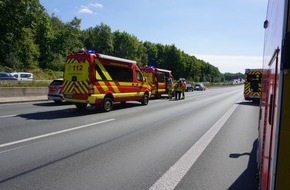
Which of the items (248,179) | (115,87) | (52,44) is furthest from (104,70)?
(52,44)

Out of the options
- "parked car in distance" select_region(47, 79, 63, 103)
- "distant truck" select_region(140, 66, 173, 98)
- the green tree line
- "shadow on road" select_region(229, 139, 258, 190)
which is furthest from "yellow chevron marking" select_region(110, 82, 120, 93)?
the green tree line

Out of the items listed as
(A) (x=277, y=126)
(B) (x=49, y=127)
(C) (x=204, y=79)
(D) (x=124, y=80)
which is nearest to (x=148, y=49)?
(C) (x=204, y=79)

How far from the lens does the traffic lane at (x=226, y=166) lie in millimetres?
5441

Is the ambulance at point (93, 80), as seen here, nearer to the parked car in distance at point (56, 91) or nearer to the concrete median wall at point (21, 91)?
the parked car in distance at point (56, 91)

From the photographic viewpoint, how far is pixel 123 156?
7059mm

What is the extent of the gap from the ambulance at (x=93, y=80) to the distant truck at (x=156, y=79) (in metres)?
10.9

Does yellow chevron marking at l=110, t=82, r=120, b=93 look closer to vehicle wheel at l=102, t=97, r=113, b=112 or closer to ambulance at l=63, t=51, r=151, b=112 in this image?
ambulance at l=63, t=51, r=151, b=112

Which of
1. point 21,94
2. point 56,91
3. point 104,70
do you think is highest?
point 104,70

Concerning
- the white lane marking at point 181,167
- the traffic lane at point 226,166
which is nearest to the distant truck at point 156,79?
the traffic lane at point 226,166

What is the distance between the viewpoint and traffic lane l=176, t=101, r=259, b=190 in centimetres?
544

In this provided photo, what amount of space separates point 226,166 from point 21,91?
19.7 meters

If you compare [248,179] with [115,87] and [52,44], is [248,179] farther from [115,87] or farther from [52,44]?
[52,44]

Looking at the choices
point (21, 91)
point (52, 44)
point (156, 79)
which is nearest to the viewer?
point (21, 91)

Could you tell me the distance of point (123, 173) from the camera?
19.1 feet
